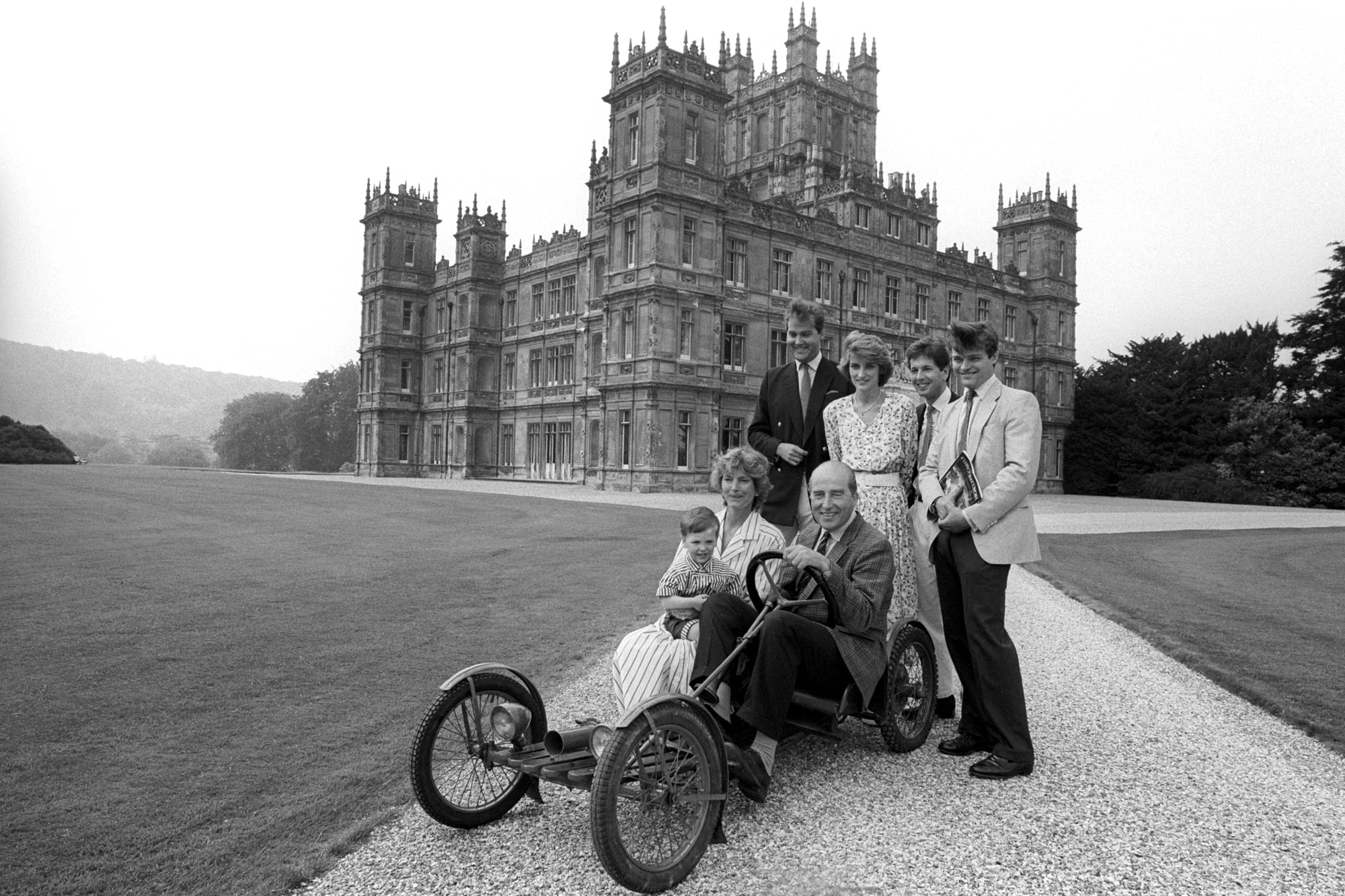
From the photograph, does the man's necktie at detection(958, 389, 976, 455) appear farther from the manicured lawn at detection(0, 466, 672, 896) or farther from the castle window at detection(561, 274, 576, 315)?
the castle window at detection(561, 274, 576, 315)

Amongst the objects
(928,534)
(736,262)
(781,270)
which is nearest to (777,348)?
(781,270)

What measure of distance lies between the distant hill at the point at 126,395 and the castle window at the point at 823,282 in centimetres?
4328

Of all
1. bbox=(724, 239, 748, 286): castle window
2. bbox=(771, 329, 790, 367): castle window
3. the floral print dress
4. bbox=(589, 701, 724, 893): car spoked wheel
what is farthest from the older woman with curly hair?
bbox=(771, 329, 790, 367): castle window

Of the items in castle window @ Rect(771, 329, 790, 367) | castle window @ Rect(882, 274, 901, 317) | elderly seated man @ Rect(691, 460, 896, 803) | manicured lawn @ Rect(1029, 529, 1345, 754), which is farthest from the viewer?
castle window @ Rect(882, 274, 901, 317)

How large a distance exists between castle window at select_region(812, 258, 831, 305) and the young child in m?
36.3

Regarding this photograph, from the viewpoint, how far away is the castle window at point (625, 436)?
113 feet

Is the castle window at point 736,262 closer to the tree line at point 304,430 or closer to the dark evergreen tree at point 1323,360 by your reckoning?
the dark evergreen tree at point 1323,360

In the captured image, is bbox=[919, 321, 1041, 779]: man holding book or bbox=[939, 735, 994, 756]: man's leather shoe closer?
bbox=[919, 321, 1041, 779]: man holding book

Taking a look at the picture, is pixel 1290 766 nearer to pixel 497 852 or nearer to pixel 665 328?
pixel 497 852

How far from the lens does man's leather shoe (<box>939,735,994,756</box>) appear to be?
491 cm

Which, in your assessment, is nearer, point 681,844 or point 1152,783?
point 681,844

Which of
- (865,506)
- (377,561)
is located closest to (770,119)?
(377,561)

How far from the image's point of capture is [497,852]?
3.57 m

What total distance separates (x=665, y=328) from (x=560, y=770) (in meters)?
30.9
